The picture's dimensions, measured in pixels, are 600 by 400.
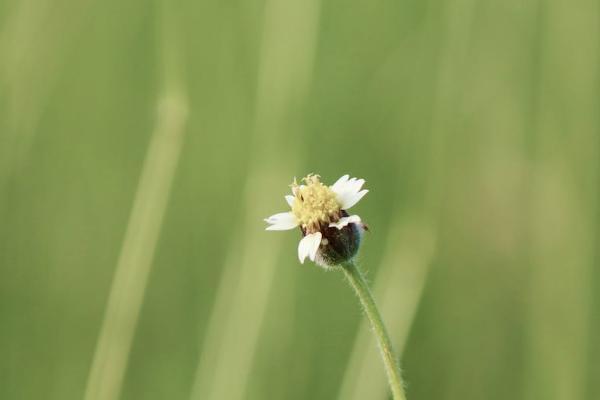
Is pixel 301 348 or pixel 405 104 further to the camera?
pixel 405 104

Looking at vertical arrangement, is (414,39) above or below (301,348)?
above

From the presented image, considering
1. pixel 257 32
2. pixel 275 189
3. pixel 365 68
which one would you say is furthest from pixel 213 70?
pixel 275 189

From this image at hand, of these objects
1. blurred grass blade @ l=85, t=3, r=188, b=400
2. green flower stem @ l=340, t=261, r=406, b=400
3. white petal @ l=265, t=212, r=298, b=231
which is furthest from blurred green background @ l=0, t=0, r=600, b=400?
green flower stem @ l=340, t=261, r=406, b=400

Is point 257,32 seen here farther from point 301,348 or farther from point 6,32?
point 301,348

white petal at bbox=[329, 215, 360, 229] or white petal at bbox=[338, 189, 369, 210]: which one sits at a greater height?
white petal at bbox=[338, 189, 369, 210]

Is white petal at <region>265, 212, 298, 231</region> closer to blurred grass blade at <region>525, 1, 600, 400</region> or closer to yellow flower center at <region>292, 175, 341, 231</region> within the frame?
yellow flower center at <region>292, 175, 341, 231</region>

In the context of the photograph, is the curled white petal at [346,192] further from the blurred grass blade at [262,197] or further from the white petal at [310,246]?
the blurred grass blade at [262,197]

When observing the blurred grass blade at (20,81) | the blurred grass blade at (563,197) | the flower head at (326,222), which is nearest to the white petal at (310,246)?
the flower head at (326,222)
